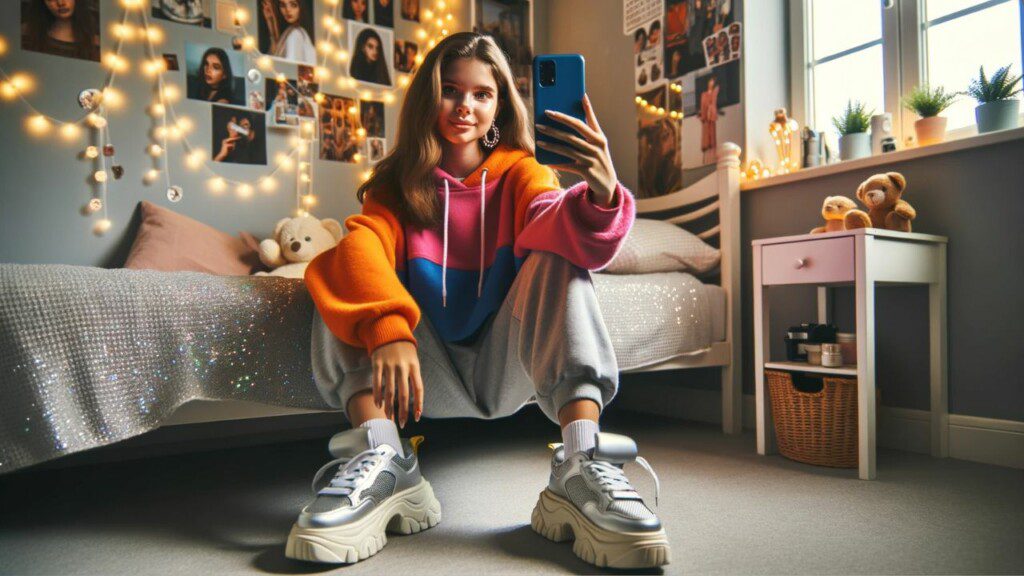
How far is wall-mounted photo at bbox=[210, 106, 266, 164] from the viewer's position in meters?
2.12

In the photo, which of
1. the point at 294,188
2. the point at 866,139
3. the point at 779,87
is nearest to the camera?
the point at 866,139

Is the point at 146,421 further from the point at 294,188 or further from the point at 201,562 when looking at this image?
the point at 294,188

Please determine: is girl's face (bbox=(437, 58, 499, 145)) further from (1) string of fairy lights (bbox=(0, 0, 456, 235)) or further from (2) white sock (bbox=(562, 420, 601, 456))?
(1) string of fairy lights (bbox=(0, 0, 456, 235))

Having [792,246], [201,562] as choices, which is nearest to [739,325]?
[792,246]

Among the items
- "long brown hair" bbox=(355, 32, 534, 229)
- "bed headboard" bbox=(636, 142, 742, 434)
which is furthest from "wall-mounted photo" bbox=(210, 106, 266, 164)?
"bed headboard" bbox=(636, 142, 742, 434)

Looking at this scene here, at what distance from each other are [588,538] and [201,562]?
0.54 meters

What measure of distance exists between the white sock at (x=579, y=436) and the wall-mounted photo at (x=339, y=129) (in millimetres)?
1683

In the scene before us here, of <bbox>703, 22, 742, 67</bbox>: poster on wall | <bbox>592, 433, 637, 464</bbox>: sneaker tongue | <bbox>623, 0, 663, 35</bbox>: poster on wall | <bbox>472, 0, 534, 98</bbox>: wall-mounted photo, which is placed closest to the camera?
<bbox>592, 433, 637, 464</bbox>: sneaker tongue

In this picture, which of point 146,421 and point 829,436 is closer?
point 146,421

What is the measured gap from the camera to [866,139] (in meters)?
1.77

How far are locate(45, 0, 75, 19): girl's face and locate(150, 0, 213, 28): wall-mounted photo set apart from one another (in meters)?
0.21

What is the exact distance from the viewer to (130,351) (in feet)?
3.49

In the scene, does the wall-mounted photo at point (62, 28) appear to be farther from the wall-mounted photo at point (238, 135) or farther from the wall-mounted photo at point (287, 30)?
the wall-mounted photo at point (287, 30)

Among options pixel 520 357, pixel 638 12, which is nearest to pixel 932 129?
Answer: pixel 638 12
